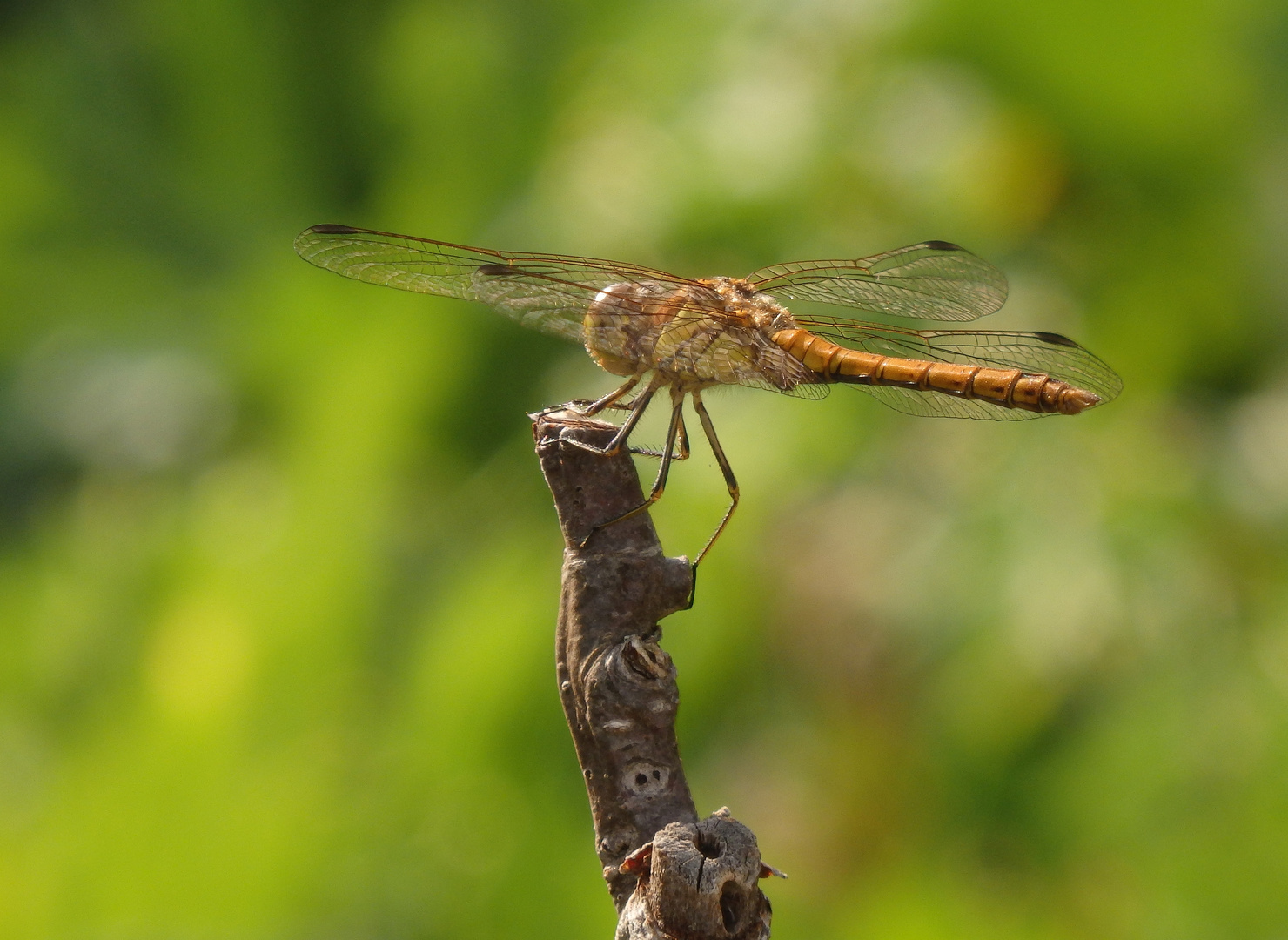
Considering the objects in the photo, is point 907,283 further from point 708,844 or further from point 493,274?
point 708,844

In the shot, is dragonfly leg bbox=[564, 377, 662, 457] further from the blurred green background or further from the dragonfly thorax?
the blurred green background

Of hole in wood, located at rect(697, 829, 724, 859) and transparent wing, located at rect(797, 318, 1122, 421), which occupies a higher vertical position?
transparent wing, located at rect(797, 318, 1122, 421)

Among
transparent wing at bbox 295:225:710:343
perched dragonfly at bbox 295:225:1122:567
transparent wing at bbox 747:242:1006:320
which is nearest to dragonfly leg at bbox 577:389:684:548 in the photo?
perched dragonfly at bbox 295:225:1122:567

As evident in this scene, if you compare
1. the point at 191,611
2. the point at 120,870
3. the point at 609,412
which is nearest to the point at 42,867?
the point at 120,870

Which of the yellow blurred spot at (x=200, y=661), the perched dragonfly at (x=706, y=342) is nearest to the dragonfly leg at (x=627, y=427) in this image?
the perched dragonfly at (x=706, y=342)

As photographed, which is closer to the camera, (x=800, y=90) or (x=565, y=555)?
(x=565, y=555)

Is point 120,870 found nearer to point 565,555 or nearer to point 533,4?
point 565,555

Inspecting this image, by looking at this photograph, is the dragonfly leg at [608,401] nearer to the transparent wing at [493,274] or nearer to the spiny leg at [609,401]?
the spiny leg at [609,401]
